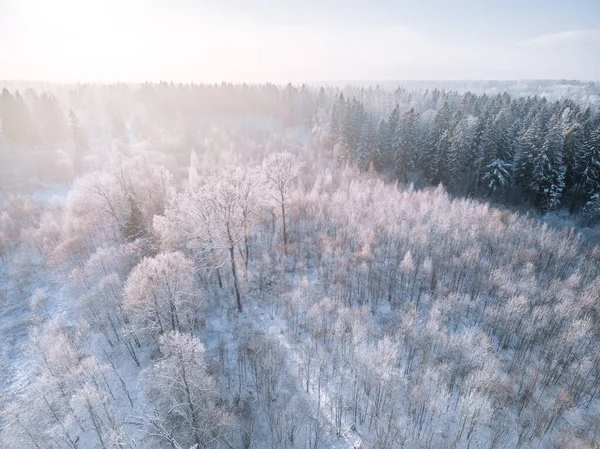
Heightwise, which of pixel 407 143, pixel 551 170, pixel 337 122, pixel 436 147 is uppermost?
pixel 337 122

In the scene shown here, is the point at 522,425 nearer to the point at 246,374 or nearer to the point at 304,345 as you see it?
the point at 304,345

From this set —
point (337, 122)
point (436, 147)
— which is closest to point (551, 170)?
point (436, 147)

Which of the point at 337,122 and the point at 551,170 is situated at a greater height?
the point at 337,122

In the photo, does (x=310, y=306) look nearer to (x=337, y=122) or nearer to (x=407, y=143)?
(x=407, y=143)

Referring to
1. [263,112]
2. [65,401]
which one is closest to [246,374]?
[65,401]

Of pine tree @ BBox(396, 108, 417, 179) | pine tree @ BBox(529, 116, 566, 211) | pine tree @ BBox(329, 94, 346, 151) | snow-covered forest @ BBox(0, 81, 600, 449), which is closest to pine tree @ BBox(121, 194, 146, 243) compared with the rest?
snow-covered forest @ BBox(0, 81, 600, 449)

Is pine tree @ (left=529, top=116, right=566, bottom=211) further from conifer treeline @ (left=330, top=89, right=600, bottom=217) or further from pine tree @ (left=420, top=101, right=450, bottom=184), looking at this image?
pine tree @ (left=420, top=101, right=450, bottom=184)
